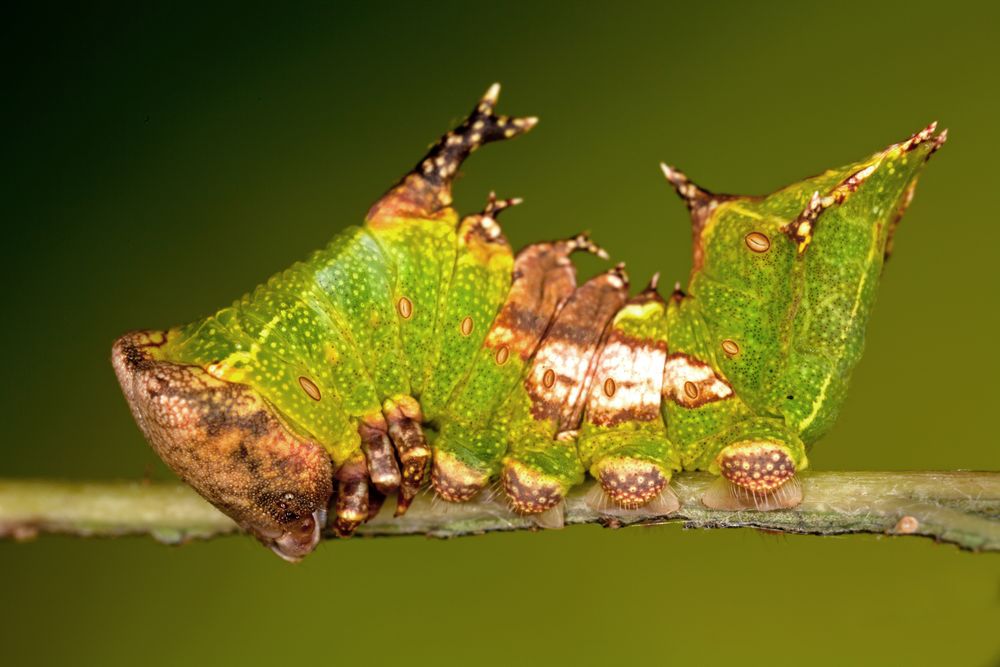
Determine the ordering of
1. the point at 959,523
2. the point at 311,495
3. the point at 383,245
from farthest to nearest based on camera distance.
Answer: the point at 383,245 < the point at 311,495 < the point at 959,523

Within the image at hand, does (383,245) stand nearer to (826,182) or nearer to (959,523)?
(826,182)

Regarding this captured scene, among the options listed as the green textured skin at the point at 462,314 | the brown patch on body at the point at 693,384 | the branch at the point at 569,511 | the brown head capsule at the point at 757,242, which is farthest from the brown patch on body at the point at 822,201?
the green textured skin at the point at 462,314

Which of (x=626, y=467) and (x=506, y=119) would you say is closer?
(x=626, y=467)

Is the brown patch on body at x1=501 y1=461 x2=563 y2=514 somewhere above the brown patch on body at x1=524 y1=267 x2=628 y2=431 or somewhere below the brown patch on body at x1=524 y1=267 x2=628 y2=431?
below

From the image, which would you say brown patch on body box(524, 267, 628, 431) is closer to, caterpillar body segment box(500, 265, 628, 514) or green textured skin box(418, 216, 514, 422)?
caterpillar body segment box(500, 265, 628, 514)

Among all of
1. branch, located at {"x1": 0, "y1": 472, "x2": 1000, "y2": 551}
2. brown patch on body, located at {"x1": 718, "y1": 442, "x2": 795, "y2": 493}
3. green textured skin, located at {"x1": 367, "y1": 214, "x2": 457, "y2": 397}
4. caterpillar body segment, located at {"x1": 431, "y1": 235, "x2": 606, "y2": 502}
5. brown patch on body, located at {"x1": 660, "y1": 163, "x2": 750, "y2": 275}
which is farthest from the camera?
brown patch on body, located at {"x1": 660, "y1": 163, "x2": 750, "y2": 275}

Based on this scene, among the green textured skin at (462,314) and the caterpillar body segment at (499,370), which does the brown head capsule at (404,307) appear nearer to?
the green textured skin at (462,314)

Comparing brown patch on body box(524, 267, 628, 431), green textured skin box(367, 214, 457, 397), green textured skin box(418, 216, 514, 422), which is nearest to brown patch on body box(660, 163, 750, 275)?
brown patch on body box(524, 267, 628, 431)

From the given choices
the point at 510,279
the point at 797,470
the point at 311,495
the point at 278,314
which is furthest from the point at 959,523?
the point at 278,314
